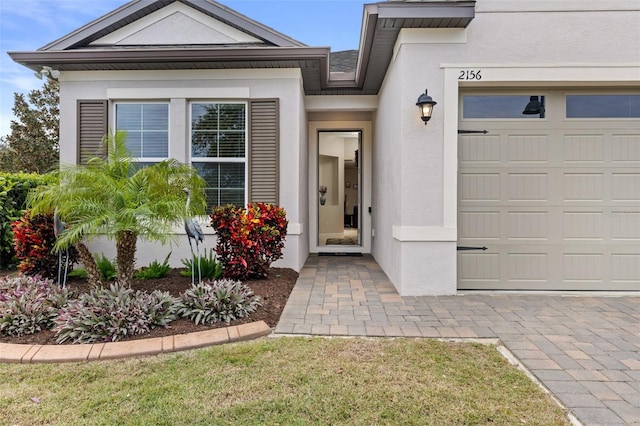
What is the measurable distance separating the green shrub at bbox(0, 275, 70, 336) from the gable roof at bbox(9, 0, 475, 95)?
3905mm

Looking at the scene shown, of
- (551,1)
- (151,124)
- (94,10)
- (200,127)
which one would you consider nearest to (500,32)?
(551,1)

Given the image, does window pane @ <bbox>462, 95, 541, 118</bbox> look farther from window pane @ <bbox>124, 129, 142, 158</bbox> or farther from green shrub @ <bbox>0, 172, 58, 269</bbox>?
green shrub @ <bbox>0, 172, 58, 269</bbox>

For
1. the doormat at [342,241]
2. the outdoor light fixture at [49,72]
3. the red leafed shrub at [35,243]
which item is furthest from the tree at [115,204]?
the doormat at [342,241]

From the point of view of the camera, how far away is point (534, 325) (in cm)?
373

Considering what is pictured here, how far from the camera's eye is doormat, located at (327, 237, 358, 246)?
915 cm

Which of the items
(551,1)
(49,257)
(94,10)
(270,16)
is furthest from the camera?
(270,16)

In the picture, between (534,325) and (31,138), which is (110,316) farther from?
(31,138)

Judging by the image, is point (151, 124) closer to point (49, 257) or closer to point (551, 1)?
point (49, 257)

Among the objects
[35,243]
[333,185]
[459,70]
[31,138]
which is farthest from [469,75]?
[31,138]

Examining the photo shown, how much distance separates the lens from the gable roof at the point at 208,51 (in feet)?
19.1

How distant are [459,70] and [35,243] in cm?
639

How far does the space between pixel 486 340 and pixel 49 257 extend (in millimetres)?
5795

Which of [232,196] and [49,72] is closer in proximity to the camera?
[49,72]

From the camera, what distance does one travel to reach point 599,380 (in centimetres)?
262
